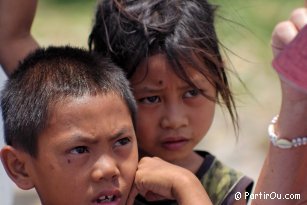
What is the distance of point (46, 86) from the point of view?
98.2 inches

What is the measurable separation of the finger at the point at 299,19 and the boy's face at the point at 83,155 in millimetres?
667

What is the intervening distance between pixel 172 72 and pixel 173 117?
→ 150mm

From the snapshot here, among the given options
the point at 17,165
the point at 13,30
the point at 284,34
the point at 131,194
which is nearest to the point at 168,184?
the point at 131,194

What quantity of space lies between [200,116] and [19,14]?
2.41 feet

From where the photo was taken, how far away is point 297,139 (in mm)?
2203

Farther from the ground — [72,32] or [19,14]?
[19,14]

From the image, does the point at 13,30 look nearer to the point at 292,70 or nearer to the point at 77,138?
the point at 77,138

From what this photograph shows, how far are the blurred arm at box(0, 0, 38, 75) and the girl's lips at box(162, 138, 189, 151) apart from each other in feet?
1.96

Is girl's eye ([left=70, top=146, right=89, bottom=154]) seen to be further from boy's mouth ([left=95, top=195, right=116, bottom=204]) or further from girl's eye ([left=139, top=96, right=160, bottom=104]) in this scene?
girl's eye ([left=139, top=96, right=160, bottom=104])

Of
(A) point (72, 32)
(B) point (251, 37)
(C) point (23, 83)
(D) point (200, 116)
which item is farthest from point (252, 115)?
(C) point (23, 83)

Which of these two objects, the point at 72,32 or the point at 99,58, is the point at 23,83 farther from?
the point at 72,32

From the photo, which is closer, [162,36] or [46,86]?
[46,86]

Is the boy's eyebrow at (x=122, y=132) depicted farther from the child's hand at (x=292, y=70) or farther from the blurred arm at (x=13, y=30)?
the blurred arm at (x=13, y=30)

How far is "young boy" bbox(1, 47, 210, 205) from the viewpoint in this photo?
240 cm
